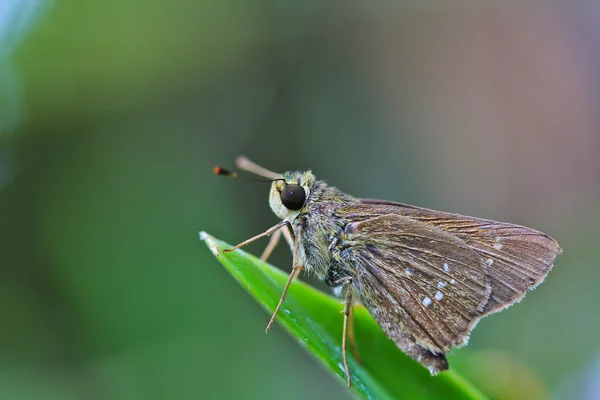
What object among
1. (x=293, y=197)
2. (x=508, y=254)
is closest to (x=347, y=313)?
(x=293, y=197)

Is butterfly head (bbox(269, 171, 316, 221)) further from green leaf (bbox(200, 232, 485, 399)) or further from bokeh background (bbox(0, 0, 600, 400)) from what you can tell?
bokeh background (bbox(0, 0, 600, 400))

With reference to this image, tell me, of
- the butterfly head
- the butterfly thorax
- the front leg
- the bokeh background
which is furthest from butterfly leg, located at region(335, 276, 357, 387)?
the bokeh background

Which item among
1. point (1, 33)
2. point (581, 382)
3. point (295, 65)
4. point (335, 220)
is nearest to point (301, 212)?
point (335, 220)

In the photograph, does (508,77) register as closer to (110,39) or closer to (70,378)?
(110,39)

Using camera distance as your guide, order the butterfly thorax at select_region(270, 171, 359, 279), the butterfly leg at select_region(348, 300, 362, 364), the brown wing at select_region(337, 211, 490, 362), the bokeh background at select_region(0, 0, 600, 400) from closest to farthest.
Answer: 1. the butterfly leg at select_region(348, 300, 362, 364)
2. the brown wing at select_region(337, 211, 490, 362)
3. the butterfly thorax at select_region(270, 171, 359, 279)
4. the bokeh background at select_region(0, 0, 600, 400)

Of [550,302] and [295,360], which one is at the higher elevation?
[550,302]

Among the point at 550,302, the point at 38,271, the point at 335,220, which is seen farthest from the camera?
the point at 550,302

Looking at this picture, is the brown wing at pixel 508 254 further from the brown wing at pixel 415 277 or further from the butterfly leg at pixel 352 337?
the butterfly leg at pixel 352 337
